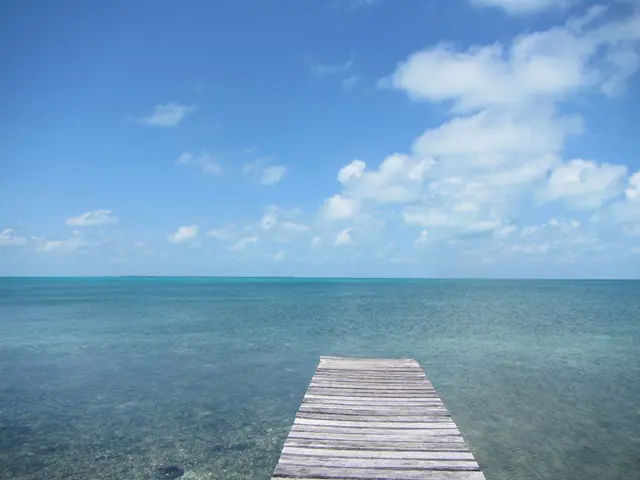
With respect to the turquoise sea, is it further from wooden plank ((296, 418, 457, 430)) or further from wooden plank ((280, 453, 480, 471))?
wooden plank ((280, 453, 480, 471))

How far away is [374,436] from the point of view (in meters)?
8.52

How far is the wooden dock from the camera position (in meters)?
7.14

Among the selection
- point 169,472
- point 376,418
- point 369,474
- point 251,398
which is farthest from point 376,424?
point 251,398

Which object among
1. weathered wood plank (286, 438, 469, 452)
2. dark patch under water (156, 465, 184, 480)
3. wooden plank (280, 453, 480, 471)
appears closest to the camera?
wooden plank (280, 453, 480, 471)

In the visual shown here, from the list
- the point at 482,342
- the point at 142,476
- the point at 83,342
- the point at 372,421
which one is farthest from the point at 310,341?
the point at 372,421

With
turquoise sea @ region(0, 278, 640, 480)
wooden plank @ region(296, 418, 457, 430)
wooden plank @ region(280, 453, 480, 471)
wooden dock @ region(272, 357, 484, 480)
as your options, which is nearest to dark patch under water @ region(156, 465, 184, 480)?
turquoise sea @ region(0, 278, 640, 480)

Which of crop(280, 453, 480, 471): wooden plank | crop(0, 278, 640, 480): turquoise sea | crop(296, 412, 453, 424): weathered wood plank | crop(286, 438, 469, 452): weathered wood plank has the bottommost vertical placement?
crop(0, 278, 640, 480): turquoise sea

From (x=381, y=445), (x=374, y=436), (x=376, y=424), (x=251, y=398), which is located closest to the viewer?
(x=381, y=445)

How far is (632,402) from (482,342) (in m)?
16.3

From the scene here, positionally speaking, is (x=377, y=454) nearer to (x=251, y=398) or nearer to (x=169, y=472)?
(x=169, y=472)

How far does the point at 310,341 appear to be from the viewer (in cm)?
3612

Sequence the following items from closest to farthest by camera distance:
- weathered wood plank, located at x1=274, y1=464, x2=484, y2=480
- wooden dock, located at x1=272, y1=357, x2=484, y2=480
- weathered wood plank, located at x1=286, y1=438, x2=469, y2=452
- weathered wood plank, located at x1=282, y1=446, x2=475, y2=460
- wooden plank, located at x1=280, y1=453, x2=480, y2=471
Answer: weathered wood plank, located at x1=274, y1=464, x2=484, y2=480 → wooden dock, located at x1=272, y1=357, x2=484, y2=480 → wooden plank, located at x1=280, y1=453, x2=480, y2=471 → weathered wood plank, located at x1=282, y1=446, x2=475, y2=460 → weathered wood plank, located at x1=286, y1=438, x2=469, y2=452

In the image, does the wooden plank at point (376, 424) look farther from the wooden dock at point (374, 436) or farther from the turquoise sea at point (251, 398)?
the turquoise sea at point (251, 398)

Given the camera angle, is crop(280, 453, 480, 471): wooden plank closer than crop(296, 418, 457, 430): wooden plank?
Yes
